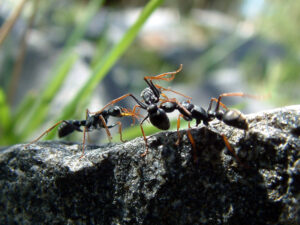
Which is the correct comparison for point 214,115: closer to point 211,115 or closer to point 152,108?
point 211,115

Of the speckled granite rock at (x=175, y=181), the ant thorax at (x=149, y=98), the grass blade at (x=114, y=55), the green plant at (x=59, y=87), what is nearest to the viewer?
the speckled granite rock at (x=175, y=181)

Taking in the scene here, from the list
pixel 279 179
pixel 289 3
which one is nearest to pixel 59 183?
pixel 279 179

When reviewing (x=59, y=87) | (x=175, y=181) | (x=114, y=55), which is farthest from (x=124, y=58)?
(x=175, y=181)

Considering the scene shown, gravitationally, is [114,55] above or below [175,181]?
above

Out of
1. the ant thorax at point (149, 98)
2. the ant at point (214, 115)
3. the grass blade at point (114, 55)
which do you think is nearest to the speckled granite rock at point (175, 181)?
the ant at point (214, 115)

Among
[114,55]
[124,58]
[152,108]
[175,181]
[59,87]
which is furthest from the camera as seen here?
[124,58]

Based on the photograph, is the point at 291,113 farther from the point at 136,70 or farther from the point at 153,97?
the point at 136,70

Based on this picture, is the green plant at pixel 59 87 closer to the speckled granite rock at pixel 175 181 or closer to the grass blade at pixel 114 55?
the grass blade at pixel 114 55
